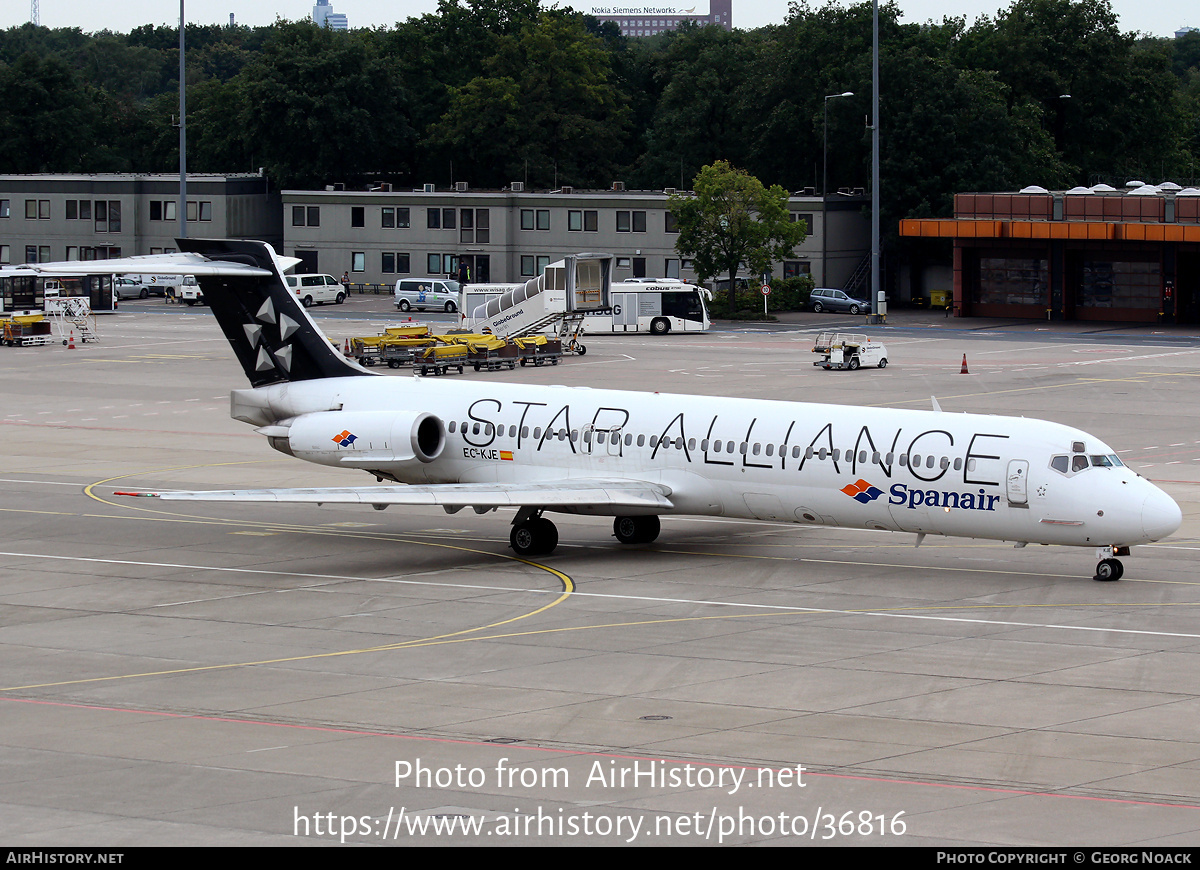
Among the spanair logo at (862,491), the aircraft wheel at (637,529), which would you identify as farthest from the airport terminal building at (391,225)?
the spanair logo at (862,491)

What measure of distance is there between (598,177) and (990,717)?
406 ft

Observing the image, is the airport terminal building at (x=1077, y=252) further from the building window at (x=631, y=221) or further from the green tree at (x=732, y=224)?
the building window at (x=631, y=221)

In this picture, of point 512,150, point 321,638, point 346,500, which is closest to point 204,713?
point 321,638

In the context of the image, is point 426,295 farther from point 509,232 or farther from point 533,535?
point 533,535

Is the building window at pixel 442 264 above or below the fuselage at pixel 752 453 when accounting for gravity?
above

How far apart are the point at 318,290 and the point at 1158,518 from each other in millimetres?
91096

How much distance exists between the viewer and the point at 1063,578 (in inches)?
1255

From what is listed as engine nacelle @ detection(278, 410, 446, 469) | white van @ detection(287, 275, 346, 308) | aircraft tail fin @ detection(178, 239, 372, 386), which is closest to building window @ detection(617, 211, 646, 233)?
white van @ detection(287, 275, 346, 308)

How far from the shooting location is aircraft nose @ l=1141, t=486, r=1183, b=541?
29.5m

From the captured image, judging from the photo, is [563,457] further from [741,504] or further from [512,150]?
[512,150]

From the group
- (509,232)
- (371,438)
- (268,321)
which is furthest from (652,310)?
(371,438)

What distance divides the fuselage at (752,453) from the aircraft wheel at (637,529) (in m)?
1.43

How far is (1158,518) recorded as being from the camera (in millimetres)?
29500

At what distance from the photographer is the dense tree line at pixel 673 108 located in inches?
4518
